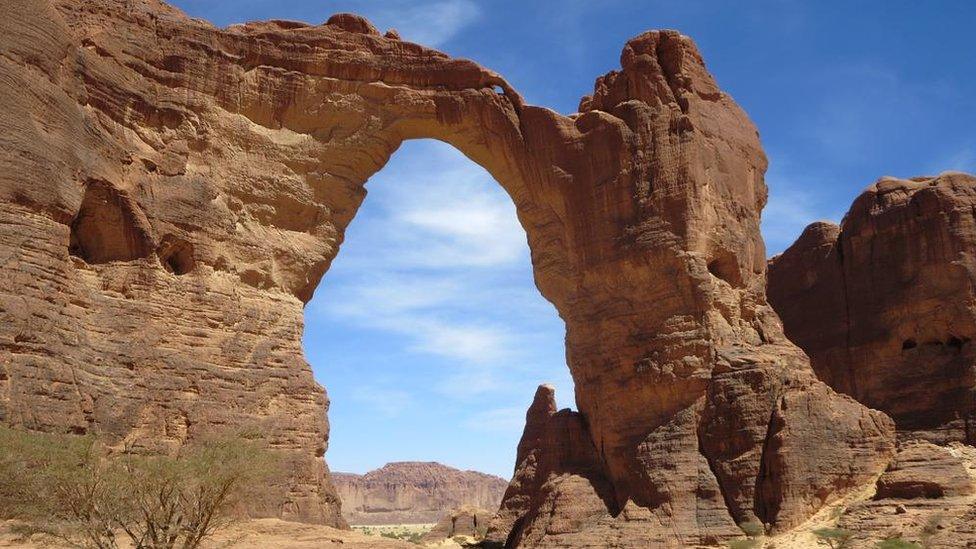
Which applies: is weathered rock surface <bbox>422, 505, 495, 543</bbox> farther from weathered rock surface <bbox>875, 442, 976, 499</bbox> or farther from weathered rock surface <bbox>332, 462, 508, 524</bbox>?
weathered rock surface <bbox>332, 462, 508, 524</bbox>

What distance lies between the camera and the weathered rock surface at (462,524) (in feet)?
153

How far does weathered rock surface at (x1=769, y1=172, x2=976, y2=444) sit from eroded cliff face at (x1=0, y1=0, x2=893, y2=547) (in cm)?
675

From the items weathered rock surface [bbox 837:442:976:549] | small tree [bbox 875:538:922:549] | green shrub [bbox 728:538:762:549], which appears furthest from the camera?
green shrub [bbox 728:538:762:549]

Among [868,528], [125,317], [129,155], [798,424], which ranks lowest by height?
[868,528]

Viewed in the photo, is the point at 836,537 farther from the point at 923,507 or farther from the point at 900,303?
the point at 900,303

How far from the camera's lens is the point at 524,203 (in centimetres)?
3434

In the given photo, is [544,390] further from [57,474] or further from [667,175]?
[57,474]

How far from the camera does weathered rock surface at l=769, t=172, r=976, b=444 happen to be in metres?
33.8

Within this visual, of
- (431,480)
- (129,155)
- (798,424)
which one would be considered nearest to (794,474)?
(798,424)

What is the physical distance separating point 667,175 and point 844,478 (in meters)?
10.5

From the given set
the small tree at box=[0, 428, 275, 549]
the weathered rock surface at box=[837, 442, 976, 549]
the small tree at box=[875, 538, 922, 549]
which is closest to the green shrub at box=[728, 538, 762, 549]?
the weathered rock surface at box=[837, 442, 976, 549]

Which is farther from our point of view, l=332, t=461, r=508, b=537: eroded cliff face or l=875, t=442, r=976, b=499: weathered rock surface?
l=332, t=461, r=508, b=537: eroded cliff face

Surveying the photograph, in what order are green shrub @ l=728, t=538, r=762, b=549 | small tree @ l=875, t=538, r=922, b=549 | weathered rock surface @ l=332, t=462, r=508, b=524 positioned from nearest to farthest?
small tree @ l=875, t=538, r=922, b=549 < green shrub @ l=728, t=538, r=762, b=549 < weathered rock surface @ l=332, t=462, r=508, b=524

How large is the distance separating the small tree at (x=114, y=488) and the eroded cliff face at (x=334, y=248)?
2828 millimetres
